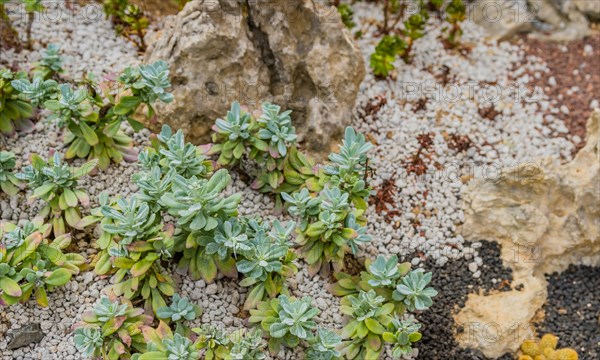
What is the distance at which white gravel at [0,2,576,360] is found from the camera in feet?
14.1

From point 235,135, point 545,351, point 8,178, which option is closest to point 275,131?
point 235,135

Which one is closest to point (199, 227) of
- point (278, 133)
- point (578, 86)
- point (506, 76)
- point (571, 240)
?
point (278, 133)

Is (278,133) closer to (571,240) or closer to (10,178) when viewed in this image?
(10,178)

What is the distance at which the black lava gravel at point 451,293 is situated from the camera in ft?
14.9

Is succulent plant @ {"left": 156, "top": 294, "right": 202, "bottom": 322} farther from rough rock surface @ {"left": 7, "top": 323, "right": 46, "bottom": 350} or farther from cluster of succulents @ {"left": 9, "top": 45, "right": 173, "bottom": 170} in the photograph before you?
cluster of succulents @ {"left": 9, "top": 45, "right": 173, "bottom": 170}

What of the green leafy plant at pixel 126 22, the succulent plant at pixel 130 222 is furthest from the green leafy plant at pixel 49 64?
the succulent plant at pixel 130 222

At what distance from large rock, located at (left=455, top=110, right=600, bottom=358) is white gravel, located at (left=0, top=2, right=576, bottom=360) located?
0.58 ft

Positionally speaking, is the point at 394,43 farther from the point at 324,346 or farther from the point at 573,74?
the point at 324,346

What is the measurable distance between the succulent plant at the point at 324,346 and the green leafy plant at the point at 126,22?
286cm

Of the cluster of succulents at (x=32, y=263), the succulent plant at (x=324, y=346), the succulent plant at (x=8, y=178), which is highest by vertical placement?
the succulent plant at (x=8, y=178)

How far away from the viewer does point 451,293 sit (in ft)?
15.5

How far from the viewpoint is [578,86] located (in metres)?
6.07

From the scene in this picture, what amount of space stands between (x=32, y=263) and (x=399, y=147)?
110 inches

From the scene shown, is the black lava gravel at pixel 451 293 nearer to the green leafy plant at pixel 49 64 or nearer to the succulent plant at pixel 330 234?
the succulent plant at pixel 330 234
